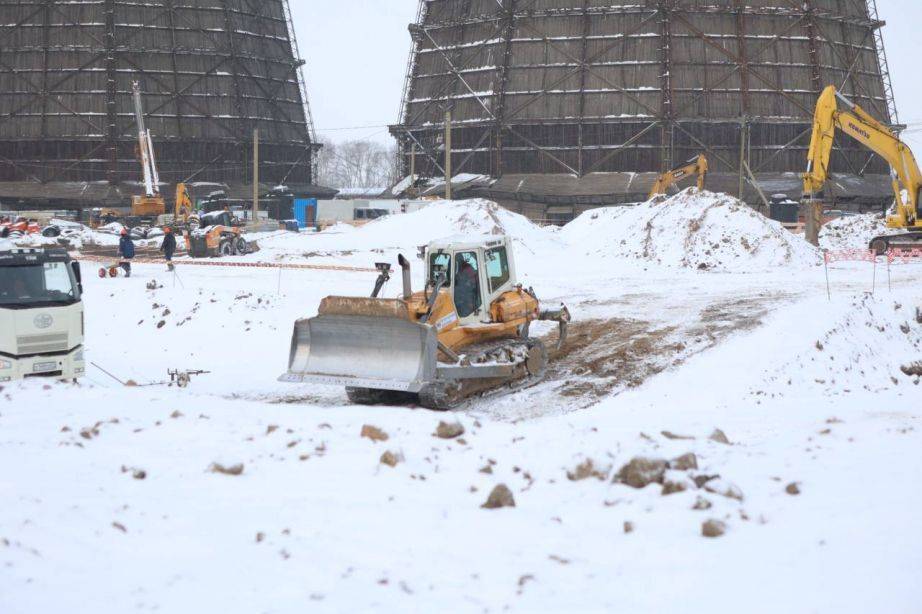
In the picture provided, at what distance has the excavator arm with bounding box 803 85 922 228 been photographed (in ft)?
105

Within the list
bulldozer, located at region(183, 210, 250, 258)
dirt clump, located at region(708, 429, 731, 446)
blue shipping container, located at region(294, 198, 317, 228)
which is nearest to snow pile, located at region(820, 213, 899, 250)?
bulldozer, located at region(183, 210, 250, 258)

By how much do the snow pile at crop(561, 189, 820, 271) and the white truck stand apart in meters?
20.6

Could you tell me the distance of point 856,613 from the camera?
587 cm

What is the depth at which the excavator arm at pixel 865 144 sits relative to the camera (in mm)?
31944

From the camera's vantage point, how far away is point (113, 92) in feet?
202

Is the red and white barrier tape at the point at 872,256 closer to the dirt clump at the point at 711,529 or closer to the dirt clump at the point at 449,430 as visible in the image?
the dirt clump at the point at 449,430

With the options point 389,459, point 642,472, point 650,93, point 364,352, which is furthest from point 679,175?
point 642,472

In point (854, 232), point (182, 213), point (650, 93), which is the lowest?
point (854, 232)

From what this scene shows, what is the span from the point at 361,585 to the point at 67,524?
2.26 metres

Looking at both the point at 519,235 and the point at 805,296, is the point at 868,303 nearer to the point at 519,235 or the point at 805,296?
the point at 805,296

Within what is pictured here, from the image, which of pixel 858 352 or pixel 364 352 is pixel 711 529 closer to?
pixel 364 352

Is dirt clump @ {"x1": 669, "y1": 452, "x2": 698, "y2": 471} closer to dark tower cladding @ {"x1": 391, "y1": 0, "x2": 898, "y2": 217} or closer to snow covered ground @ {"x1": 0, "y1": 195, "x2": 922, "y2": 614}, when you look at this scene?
snow covered ground @ {"x1": 0, "y1": 195, "x2": 922, "y2": 614}

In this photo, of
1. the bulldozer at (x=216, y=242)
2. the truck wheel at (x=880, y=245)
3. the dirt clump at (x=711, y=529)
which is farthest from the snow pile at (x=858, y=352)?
the bulldozer at (x=216, y=242)

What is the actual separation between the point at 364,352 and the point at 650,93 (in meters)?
41.8
